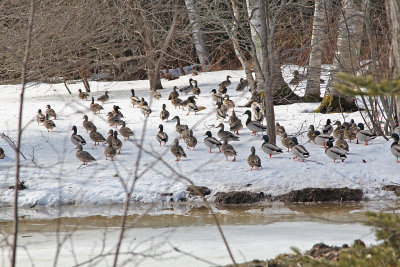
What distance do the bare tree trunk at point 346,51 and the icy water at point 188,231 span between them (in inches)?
170

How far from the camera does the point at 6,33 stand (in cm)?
1254

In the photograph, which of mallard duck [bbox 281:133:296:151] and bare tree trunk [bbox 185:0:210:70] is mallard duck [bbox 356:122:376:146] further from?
bare tree trunk [bbox 185:0:210:70]

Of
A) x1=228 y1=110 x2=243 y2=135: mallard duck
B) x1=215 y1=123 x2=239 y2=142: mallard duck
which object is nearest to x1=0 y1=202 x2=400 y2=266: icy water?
x1=215 y1=123 x2=239 y2=142: mallard duck

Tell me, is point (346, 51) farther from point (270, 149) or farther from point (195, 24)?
point (195, 24)

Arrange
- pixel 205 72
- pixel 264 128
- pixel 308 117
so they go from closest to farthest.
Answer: pixel 264 128 → pixel 308 117 → pixel 205 72

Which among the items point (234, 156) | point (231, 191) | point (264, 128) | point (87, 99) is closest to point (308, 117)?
point (264, 128)

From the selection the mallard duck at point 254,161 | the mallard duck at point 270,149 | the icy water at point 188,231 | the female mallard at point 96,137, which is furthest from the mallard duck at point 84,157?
the mallard duck at point 270,149

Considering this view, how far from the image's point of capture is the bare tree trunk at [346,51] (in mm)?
14087

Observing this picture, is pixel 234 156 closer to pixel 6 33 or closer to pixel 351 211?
pixel 351 211

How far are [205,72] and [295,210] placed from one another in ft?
58.0

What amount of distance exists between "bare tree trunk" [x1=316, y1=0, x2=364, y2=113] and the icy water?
170 inches

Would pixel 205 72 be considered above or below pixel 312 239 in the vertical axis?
above

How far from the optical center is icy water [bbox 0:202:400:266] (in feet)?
24.5

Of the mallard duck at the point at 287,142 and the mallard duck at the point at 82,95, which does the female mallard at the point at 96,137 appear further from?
the mallard duck at the point at 82,95
